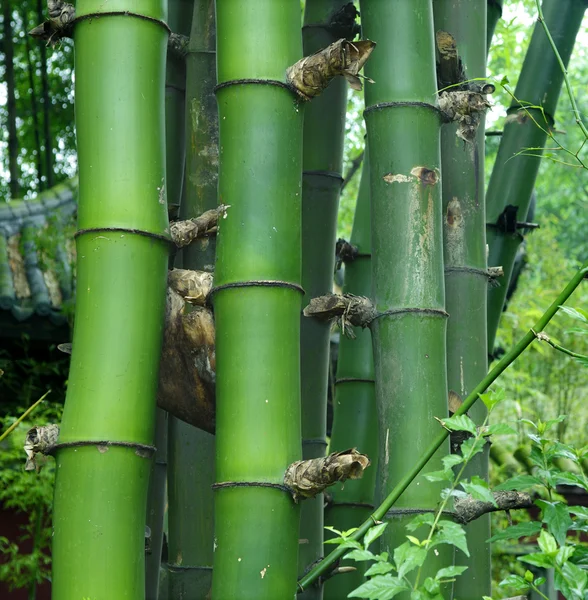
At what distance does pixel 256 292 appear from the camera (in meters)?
1.29

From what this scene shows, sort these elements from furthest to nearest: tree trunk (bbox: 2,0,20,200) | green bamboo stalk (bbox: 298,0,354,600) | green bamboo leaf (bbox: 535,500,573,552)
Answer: tree trunk (bbox: 2,0,20,200), green bamboo stalk (bbox: 298,0,354,600), green bamboo leaf (bbox: 535,500,573,552)

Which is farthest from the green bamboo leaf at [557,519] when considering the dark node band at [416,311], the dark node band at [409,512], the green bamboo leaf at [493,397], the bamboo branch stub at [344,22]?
the bamboo branch stub at [344,22]

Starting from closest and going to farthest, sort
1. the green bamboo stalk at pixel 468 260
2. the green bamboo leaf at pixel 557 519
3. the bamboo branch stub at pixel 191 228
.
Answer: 1. the green bamboo leaf at pixel 557 519
2. the bamboo branch stub at pixel 191 228
3. the green bamboo stalk at pixel 468 260

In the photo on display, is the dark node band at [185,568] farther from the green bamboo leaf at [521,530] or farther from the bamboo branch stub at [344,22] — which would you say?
the bamboo branch stub at [344,22]

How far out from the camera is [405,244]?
1.40 meters

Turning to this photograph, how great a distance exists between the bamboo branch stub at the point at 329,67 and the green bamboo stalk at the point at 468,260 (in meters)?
0.40

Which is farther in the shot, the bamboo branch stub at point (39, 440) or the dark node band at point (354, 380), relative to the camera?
the dark node band at point (354, 380)

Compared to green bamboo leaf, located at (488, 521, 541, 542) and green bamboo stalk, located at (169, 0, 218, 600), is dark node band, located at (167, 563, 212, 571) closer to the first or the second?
green bamboo stalk, located at (169, 0, 218, 600)

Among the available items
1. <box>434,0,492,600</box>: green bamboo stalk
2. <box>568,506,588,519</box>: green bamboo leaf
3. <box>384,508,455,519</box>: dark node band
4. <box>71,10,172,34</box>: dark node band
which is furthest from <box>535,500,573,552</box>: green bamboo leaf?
<box>71,10,172,34</box>: dark node band

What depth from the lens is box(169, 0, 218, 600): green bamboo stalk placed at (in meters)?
1.63

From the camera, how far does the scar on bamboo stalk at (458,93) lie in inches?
59.1

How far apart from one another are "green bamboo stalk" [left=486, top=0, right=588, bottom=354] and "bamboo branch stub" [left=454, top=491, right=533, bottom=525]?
0.60m

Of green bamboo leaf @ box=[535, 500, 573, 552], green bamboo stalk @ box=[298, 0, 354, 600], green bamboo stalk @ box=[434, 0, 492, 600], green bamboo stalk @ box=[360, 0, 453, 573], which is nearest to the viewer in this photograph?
green bamboo leaf @ box=[535, 500, 573, 552]

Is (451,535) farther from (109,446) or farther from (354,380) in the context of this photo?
(354,380)
